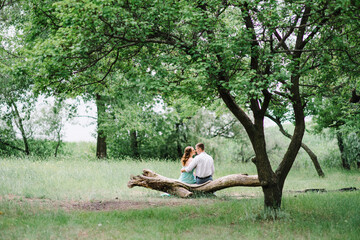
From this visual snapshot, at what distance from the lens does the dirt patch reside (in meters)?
9.42

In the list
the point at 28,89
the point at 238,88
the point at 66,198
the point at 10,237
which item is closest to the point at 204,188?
the point at 66,198

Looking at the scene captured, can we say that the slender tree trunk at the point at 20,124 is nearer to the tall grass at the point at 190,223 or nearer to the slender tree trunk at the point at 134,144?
the slender tree trunk at the point at 134,144

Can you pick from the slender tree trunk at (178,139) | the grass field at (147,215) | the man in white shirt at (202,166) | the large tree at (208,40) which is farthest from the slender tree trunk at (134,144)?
the large tree at (208,40)

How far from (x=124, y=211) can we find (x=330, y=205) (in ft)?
18.1

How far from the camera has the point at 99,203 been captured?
10.2 meters

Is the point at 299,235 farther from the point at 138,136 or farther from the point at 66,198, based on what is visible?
the point at 138,136

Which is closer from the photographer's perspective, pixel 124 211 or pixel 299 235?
pixel 299 235

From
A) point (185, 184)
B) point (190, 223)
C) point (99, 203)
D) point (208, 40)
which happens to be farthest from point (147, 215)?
point (208, 40)

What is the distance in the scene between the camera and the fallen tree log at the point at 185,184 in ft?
36.5

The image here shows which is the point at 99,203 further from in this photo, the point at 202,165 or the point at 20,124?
the point at 20,124

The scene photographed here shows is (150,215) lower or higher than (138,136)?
lower

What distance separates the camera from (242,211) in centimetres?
873

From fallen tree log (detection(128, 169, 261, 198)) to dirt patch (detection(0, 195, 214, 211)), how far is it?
82 centimetres

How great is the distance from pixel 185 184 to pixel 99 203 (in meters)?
2.97
